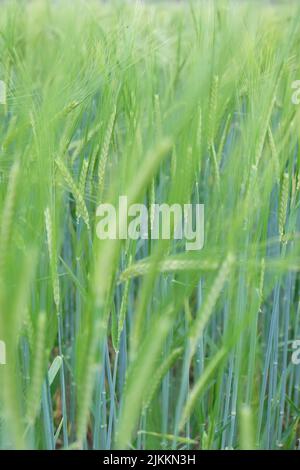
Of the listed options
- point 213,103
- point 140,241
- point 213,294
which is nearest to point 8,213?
point 213,294

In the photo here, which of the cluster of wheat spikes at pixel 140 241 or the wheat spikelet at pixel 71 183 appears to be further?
the wheat spikelet at pixel 71 183

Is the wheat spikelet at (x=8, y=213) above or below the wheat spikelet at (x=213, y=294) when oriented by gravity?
above

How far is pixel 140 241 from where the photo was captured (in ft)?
3.13

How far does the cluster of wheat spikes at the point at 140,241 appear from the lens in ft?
1.48

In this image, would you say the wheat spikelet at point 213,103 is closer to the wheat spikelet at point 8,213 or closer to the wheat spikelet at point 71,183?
the wheat spikelet at point 71,183

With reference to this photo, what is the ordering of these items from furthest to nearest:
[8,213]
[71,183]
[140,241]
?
[140,241], [71,183], [8,213]

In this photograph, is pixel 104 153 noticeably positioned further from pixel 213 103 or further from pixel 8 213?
pixel 8 213

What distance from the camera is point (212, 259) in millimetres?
498

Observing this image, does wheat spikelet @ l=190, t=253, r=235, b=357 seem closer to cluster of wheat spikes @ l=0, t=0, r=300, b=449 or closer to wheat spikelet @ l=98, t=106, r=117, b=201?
cluster of wheat spikes @ l=0, t=0, r=300, b=449

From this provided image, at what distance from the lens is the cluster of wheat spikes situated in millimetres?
452

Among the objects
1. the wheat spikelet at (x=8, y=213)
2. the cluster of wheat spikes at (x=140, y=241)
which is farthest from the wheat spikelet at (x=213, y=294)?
the wheat spikelet at (x=8, y=213)

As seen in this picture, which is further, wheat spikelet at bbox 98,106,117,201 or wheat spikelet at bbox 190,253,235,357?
wheat spikelet at bbox 98,106,117,201

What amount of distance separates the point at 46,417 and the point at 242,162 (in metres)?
0.33

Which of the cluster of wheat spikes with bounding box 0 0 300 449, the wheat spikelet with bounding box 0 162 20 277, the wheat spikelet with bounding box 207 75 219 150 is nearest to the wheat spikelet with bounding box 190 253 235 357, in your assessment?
the cluster of wheat spikes with bounding box 0 0 300 449
